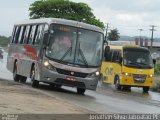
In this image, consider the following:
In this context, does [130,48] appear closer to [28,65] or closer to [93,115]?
[28,65]

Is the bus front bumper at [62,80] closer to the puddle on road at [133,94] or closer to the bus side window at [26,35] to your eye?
the puddle on road at [133,94]

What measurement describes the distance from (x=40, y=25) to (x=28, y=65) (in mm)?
2048

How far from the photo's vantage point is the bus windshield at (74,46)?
2319cm

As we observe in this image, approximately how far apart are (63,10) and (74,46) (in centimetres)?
4224

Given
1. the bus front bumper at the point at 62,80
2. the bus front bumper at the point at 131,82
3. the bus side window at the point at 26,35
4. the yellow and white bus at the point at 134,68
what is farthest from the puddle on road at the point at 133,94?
the bus side window at the point at 26,35

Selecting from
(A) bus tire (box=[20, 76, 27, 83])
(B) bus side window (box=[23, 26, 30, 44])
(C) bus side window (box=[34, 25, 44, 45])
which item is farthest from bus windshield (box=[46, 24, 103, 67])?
(A) bus tire (box=[20, 76, 27, 83])

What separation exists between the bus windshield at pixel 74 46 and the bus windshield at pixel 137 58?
8.61m

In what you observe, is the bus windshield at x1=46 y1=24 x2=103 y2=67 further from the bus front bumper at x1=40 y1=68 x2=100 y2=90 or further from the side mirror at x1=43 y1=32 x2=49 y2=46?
the bus front bumper at x1=40 y1=68 x2=100 y2=90

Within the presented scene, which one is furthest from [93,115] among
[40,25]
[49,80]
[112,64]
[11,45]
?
[112,64]

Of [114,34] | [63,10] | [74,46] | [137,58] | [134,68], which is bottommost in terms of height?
[134,68]

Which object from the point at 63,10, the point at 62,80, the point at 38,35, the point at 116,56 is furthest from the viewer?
the point at 63,10

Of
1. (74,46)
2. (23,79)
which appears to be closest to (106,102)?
(74,46)

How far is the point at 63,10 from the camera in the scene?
214 feet

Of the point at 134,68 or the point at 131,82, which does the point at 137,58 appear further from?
the point at 131,82
